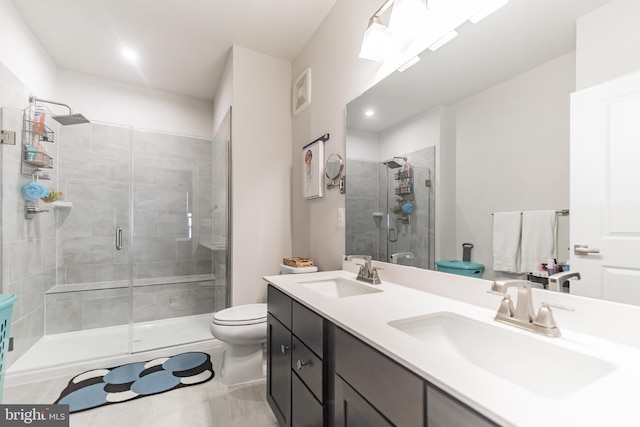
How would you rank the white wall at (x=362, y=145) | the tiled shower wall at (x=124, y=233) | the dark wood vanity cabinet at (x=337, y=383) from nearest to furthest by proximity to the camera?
the dark wood vanity cabinet at (x=337, y=383) < the white wall at (x=362, y=145) < the tiled shower wall at (x=124, y=233)

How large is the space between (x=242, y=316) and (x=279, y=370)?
649 mm

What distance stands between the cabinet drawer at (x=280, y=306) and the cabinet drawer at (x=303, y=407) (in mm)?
244

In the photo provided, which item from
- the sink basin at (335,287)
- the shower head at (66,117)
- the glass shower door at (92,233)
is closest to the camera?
the sink basin at (335,287)

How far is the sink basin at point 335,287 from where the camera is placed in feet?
5.14

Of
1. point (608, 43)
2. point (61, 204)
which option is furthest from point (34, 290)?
point (608, 43)

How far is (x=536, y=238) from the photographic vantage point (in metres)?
0.95

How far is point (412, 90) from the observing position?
1.44 meters

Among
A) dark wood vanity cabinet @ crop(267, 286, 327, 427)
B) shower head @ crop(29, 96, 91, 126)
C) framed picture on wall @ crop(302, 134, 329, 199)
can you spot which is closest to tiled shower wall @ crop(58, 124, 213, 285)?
shower head @ crop(29, 96, 91, 126)

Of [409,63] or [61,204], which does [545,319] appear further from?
[61,204]

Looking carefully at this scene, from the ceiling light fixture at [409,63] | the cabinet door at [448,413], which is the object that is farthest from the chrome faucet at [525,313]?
the ceiling light fixture at [409,63]

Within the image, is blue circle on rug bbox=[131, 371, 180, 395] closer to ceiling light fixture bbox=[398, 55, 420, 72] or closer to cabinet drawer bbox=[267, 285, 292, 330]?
cabinet drawer bbox=[267, 285, 292, 330]

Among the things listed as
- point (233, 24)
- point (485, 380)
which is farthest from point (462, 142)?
point (233, 24)

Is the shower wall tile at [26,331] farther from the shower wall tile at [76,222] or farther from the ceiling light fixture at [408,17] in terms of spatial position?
the ceiling light fixture at [408,17]

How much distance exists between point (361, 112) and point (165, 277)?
2708mm
